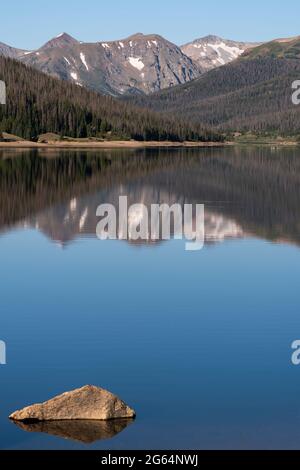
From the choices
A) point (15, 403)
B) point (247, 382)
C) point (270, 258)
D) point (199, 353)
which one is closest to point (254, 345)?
point (199, 353)

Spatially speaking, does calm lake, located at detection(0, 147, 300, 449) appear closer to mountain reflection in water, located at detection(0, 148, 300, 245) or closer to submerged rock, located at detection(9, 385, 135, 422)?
submerged rock, located at detection(9, 385, 135, 422)

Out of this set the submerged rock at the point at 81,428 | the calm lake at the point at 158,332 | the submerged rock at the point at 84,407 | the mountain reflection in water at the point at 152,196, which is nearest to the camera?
the submerged rock at the point at 81,428

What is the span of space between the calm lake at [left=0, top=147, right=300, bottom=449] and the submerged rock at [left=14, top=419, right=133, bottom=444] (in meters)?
0.06

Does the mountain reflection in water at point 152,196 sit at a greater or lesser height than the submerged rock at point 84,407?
greater

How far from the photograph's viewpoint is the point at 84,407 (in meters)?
24.5

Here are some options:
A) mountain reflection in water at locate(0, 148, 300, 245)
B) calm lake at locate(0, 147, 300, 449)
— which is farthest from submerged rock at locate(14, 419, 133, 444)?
mountain reflection in water at locate(0, 148, 300, 245)

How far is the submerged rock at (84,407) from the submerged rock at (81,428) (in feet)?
0.56

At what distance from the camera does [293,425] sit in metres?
24.0

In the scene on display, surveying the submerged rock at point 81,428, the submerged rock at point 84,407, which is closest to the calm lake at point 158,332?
the submerged rock at point 81,428

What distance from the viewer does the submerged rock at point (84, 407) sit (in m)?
24.3

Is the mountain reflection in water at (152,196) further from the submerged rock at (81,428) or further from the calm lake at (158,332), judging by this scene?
the submerged rock at (81,428)

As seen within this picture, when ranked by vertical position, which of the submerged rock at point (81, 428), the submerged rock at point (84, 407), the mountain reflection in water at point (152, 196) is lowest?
the submerged rock at point (81, 428)

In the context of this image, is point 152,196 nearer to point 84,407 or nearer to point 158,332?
point 158,332

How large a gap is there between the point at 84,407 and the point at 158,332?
1034 centimetres
